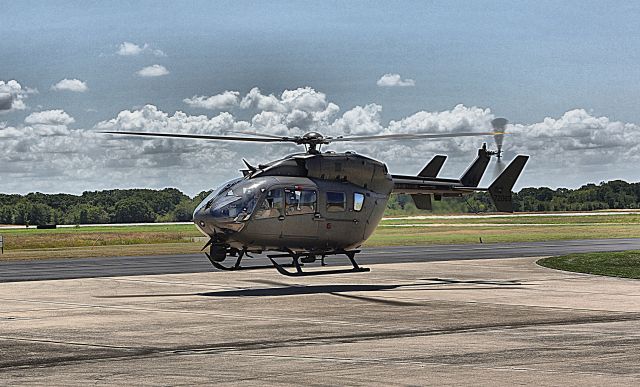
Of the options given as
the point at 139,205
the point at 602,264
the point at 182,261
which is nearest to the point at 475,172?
the point at 602,264

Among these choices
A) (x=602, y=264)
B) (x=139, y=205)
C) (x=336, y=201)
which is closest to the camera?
(x=336, y=201)

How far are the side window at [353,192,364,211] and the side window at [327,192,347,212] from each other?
0.36m

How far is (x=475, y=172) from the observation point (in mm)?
34094

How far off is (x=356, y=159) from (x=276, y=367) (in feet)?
51.3

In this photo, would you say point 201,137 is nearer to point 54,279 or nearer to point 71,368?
point 54,279

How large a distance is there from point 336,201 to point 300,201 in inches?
53.7

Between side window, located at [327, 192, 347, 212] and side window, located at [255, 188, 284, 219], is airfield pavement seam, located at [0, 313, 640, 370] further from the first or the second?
side window, located at [327, 192, 347, 212]

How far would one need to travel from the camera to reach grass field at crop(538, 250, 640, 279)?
103ft

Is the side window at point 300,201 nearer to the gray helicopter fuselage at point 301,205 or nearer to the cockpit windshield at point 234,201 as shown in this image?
the gray helicopter fuselage at point 301,205

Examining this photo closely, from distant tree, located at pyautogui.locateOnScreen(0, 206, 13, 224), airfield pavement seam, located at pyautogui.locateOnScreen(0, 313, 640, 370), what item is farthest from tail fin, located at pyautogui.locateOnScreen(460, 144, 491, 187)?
distant tree, located at pyautogui.locateOnScreen(0, 206, 13, 224)

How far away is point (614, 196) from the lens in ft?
555

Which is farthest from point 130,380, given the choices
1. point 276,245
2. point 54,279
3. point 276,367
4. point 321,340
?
point 54,279

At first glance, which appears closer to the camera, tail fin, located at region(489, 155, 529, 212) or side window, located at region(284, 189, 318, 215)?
side window, located at region(284, 189, 318, 215)

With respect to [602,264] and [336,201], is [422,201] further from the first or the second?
[602,264]
